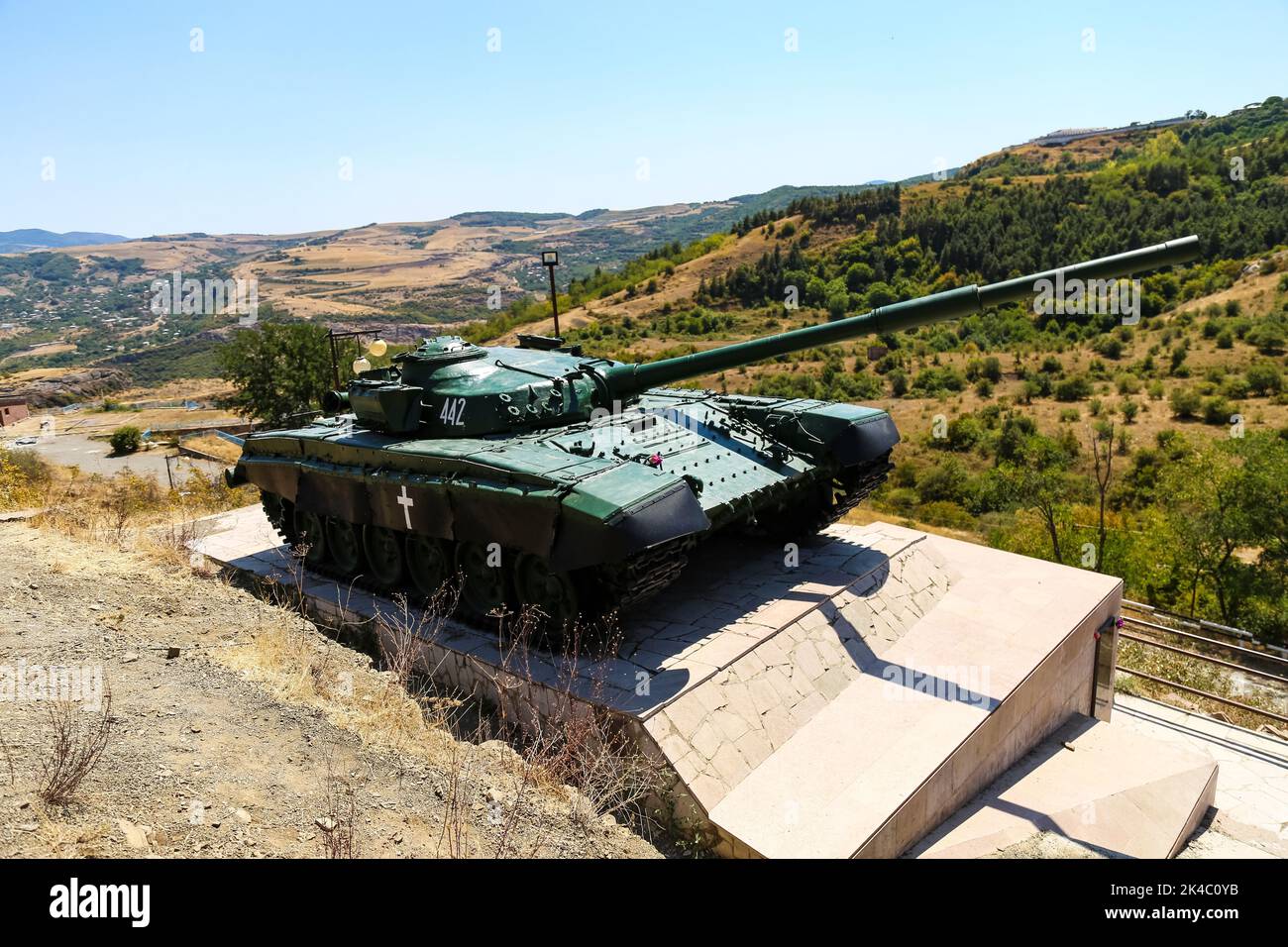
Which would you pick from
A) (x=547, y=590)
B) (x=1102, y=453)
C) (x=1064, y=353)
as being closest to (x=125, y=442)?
(x=1102, y=453)

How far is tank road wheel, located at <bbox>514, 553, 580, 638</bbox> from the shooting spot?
8109mm

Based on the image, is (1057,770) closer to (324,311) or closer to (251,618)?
(251,618)

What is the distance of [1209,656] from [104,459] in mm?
41907

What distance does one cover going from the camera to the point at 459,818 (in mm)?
5906

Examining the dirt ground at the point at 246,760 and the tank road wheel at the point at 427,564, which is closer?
the dirt ground at the point at 246,760

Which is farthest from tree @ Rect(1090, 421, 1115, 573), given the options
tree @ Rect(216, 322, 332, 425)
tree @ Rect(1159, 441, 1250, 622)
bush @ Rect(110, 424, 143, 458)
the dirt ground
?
bush @ Rect(110, 424, 143, 458)

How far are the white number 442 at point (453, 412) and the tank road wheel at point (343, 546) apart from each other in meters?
2.04

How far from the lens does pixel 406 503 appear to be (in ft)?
30.5

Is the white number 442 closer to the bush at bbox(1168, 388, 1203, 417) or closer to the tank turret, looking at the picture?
the tank turret

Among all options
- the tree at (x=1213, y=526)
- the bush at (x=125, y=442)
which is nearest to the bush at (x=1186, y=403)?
the tree at (x=1213, y=526)

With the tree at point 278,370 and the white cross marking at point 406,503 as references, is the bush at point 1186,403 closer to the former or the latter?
the tree at point 278,370

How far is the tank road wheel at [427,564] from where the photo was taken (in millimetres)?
9500

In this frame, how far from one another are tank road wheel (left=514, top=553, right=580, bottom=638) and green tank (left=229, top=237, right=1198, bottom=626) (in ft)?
0.06
